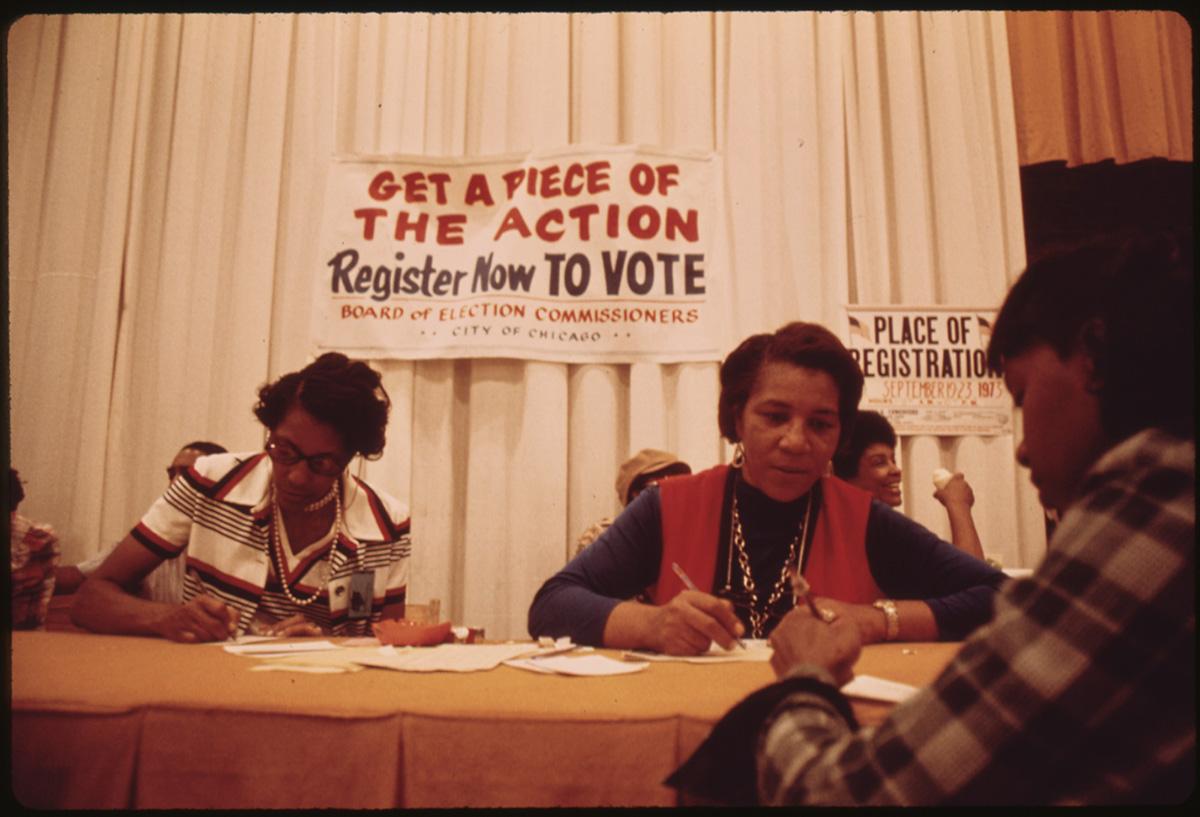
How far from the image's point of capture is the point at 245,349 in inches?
153

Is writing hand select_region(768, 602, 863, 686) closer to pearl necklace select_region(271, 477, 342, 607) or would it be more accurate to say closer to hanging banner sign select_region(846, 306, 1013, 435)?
pearl necklace select_region(271, 477, 342, 607)

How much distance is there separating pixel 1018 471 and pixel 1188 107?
1.87 meters

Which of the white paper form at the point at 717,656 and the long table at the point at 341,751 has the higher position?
the white paper form at the point at 717,656

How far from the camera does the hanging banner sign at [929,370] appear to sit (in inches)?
150

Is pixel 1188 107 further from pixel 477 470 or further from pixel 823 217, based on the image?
pixel 477 470

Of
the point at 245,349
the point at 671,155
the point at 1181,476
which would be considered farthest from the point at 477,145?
the point at 1181,476

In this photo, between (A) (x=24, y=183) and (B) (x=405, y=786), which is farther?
(A) (x=24, y=183)

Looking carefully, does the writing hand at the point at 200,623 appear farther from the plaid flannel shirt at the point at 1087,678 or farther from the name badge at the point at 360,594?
the plaid flannel shirt at the point at 1087,678

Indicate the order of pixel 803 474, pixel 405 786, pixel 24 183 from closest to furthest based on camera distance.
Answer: pixel 405 786, pixel 803 474, pixel 24 183

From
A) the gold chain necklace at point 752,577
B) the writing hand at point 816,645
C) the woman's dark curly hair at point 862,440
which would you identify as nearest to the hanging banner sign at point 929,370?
the woman's dark curly hair at point 862,440

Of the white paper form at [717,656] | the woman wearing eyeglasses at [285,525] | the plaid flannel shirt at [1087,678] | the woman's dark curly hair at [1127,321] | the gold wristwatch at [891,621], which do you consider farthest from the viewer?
the woman wearing eyeglasses at [285,525]

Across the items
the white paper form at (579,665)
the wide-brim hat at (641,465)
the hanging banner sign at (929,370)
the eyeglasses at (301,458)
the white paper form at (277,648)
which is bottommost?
the white paper form at (277,648)

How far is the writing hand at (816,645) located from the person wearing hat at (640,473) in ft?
7.61

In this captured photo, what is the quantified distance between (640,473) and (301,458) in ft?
5.51
